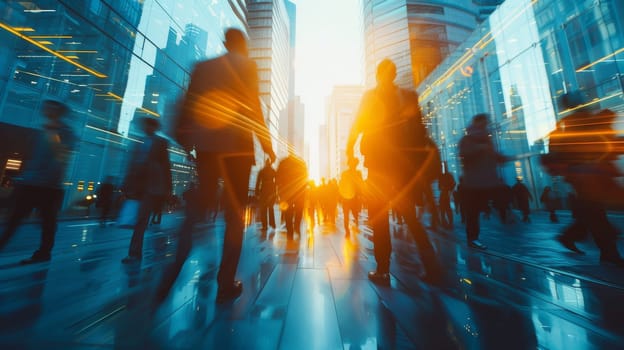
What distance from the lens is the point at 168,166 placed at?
9.01 feet

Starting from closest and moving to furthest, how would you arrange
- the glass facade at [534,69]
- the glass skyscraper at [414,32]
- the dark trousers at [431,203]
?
the dark trousers at [431,203] → the glass facade at [534,69] → the glass skyscraper at [414,32]

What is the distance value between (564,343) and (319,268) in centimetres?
166

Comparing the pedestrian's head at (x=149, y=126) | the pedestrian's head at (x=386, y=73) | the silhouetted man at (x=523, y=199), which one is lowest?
the silhouetted man at (x=523, y=199)

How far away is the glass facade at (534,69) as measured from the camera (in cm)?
859

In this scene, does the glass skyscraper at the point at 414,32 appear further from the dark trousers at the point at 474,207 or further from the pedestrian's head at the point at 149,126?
the pedestrian's head at the point at 149,126

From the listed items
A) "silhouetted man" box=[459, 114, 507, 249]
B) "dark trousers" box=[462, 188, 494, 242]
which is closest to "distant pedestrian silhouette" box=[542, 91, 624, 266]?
"silhouetted man" box=[459, 114, 507, 249]

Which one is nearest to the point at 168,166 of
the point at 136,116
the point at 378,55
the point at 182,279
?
the point at 182,279

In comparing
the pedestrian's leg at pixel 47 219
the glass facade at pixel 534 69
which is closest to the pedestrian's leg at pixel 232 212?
the pedestrian's leg at pixel 47 219

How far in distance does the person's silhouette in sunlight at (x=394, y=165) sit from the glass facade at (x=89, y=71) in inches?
Answer: 340

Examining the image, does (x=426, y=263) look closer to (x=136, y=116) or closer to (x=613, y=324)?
(x=613, y=324)

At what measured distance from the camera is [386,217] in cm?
188

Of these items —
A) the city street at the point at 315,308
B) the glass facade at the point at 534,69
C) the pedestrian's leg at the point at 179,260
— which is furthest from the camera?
the glass facade at the point at 534,69

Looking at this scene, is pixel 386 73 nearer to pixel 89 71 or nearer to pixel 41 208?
pixel 41 208

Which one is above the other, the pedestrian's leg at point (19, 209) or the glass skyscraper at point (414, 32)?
the glass skyscraper at point (414, 32)
